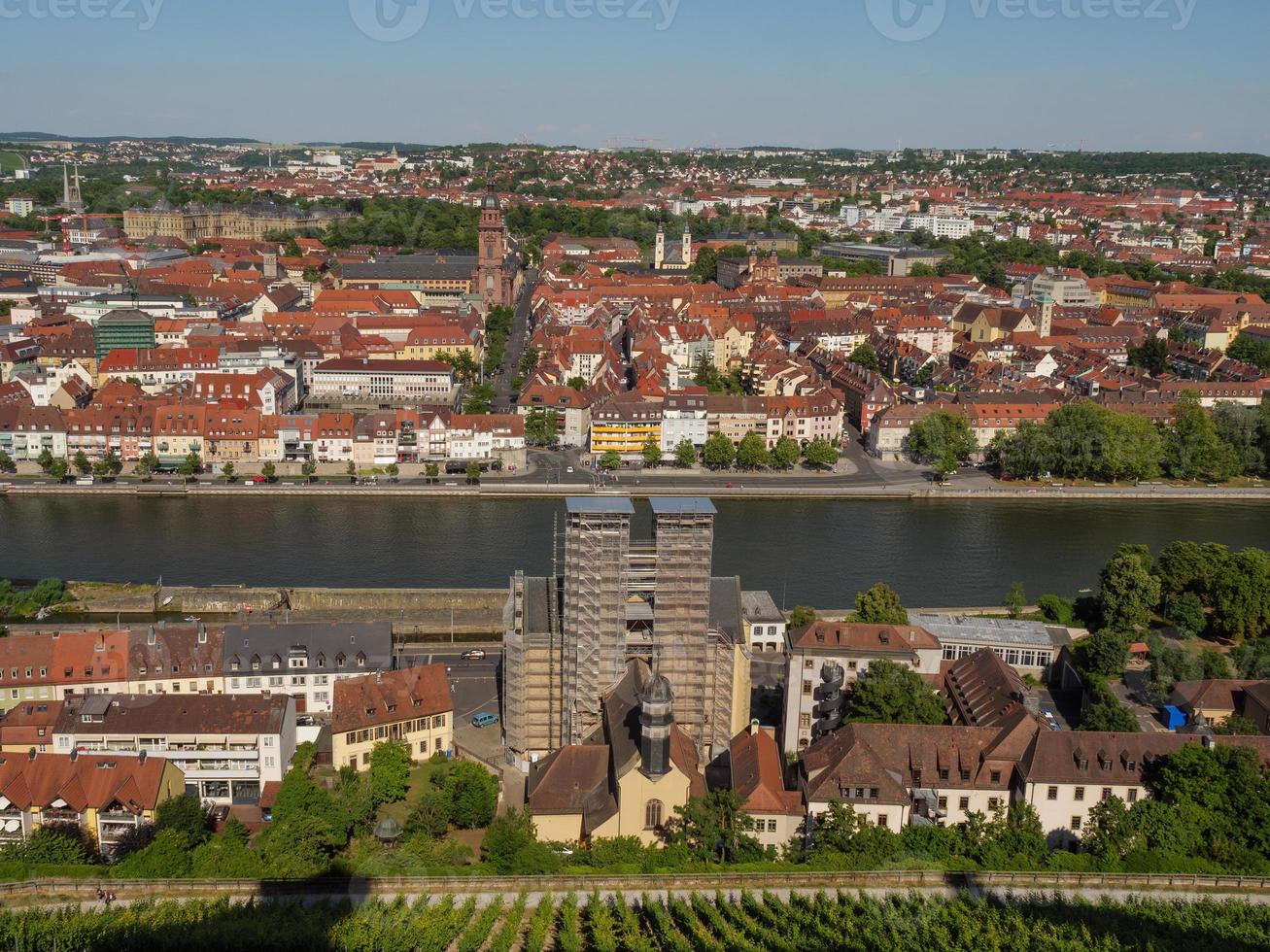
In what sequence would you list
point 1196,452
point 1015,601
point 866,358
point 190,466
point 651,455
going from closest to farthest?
point 1015,601
point 190,466
point 651,455
point 1196,452
point 866,358

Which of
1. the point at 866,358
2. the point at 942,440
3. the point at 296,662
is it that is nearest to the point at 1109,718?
the point at 296,662

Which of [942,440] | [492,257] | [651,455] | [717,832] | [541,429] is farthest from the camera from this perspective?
[492,257]

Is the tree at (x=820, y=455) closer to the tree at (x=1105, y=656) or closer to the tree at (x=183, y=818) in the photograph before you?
the tree at (x=1105, y=656)

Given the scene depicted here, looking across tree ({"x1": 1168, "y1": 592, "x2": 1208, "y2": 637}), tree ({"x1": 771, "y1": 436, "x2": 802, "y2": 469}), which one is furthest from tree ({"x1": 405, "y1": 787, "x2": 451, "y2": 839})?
tree ({"x1": 771, "y1": 436, "x2": 802, "y2": 469})

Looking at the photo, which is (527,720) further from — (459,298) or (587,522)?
(459,298)

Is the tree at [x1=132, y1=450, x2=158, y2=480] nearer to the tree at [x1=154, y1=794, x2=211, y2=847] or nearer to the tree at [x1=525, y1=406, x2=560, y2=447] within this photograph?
the tree at [x1=525, y1=406, x2=560, y2=447]

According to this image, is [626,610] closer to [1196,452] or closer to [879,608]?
[879,608]

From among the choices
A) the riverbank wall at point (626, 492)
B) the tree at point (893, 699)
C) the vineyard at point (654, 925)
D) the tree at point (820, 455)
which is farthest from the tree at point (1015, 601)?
the tree at point (820, 455)
